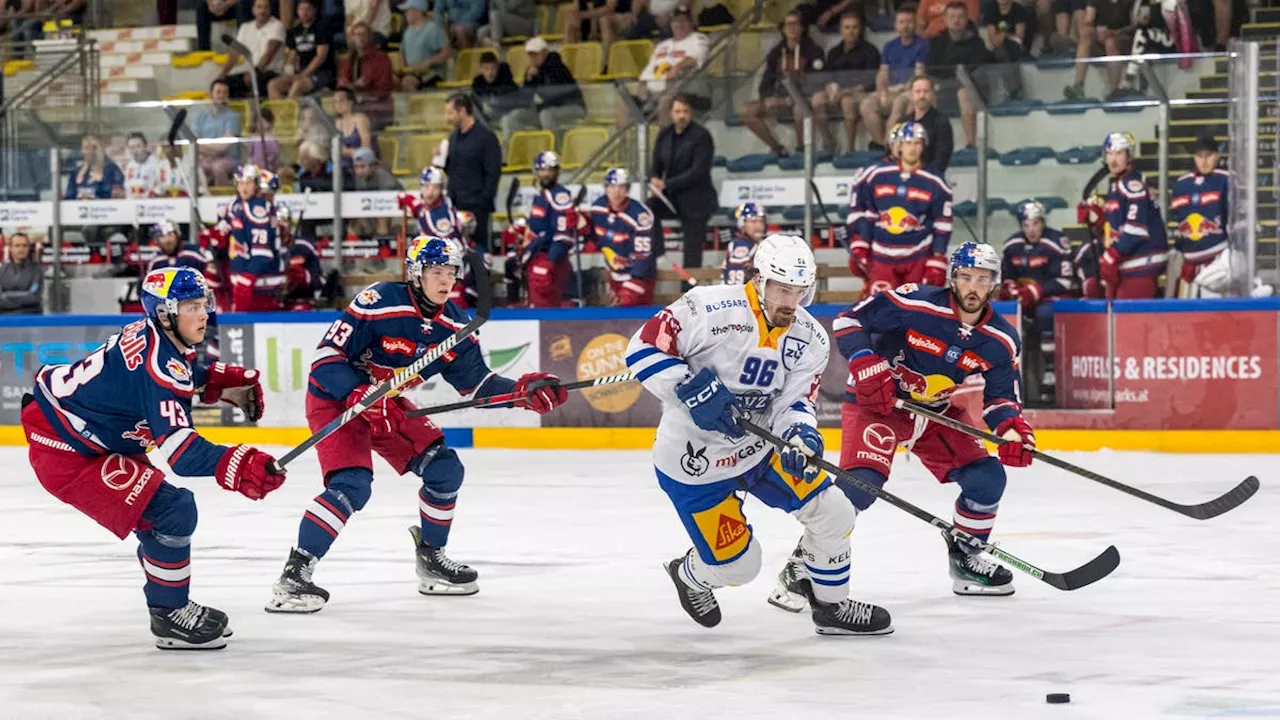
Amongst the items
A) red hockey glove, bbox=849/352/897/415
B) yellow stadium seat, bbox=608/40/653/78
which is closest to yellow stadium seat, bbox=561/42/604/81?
yellow stadium seat, bbox=608/40/653/78

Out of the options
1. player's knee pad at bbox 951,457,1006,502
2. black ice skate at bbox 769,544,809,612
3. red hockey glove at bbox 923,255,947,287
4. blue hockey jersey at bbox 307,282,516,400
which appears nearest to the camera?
black ice skate at bbox 769,544,809,612

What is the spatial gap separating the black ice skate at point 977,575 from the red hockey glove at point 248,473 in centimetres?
238

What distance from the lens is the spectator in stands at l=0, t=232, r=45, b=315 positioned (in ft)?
45.3

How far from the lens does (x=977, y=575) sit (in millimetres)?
6348

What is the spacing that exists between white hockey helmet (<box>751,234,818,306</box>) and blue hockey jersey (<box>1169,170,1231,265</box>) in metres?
6.54

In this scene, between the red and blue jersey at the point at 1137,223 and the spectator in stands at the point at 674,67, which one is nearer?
the red and blue jersey at the point at 1137,223

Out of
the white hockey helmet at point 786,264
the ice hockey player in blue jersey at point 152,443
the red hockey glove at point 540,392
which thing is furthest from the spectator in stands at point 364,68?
the white hockey helmet at point 786,264

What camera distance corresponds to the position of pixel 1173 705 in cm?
457

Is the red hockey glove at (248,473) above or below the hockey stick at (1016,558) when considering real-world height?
above

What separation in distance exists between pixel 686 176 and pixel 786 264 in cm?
731

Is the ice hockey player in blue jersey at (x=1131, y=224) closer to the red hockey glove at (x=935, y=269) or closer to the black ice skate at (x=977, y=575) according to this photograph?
the red hockey glove at (x=935, y=269)

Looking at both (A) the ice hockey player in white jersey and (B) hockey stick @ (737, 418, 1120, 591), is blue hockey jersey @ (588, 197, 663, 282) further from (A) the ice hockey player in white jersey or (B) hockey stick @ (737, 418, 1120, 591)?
(A) the ice hockey player in white jersey

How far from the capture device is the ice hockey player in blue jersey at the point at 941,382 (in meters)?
6.37

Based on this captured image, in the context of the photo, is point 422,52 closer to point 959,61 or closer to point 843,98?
point 843,98
